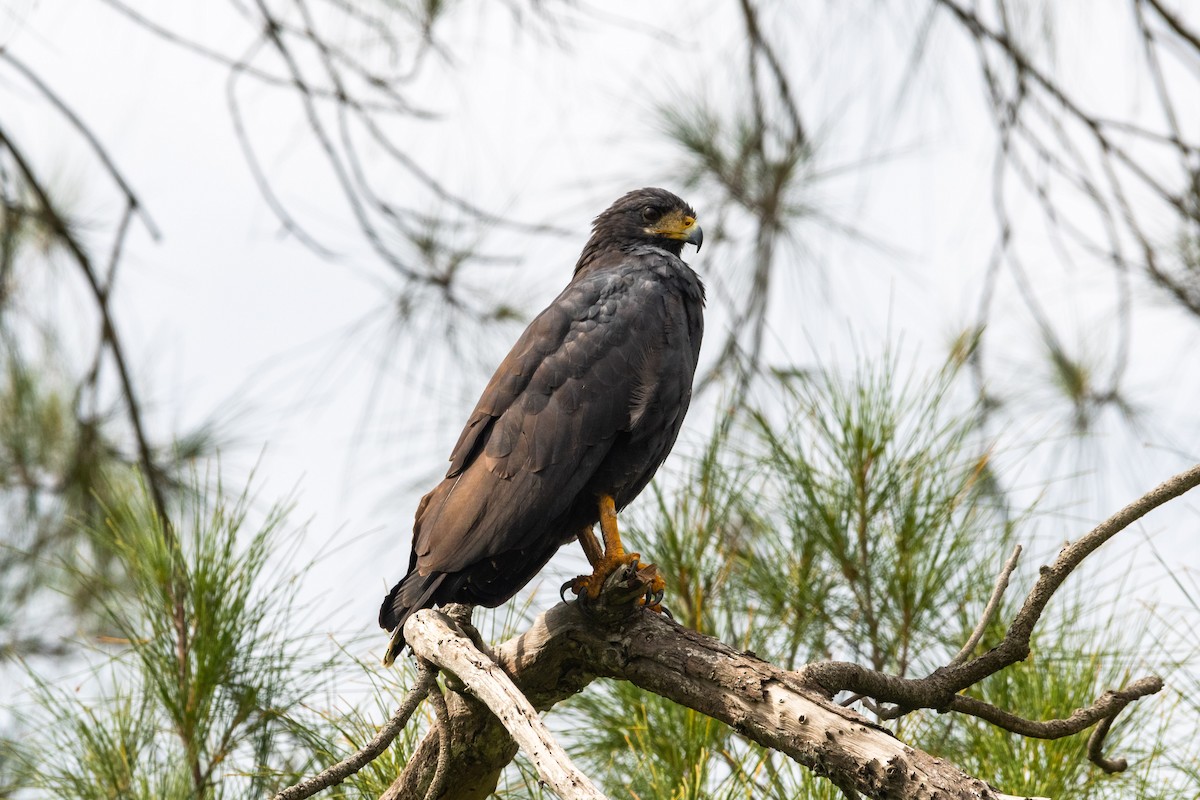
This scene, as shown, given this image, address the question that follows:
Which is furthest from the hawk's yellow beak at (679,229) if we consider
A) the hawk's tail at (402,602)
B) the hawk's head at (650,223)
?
the hawk's tail at (402,602)

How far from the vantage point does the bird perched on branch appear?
9.51ft

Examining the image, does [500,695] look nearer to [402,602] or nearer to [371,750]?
[371,750]

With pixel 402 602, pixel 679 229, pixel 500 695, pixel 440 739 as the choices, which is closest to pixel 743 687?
pixel 500 695

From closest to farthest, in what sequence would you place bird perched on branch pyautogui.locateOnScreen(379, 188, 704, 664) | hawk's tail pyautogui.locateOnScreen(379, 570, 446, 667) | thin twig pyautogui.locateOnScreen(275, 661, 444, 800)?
thin twig pyautogui.locateOnScreen(275, 661, 444, 800), hawk's tail pyautogui.locateOnScreen(379, 570, 446, 667), bird perched on branch pyautogui.locateOnScreen(379, 188, 704, 664)

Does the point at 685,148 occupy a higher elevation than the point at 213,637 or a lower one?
higher

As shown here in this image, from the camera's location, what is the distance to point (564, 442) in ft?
10.1

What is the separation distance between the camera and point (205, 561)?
2.96m

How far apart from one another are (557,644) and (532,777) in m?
0.44

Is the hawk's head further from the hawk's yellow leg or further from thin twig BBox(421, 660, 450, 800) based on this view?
thin twig BBox(421, 660, 450, 800)

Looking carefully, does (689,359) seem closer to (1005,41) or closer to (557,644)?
(557,644)

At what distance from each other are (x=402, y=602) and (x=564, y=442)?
562 mm

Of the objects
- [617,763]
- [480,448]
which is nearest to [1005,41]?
[480,448]

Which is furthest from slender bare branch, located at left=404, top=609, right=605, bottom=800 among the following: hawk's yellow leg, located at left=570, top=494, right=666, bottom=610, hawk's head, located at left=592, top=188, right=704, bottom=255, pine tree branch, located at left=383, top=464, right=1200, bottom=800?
hawk's head, located at left=592, top=188, right=704, bottom=255

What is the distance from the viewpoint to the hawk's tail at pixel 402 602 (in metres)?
2.78
